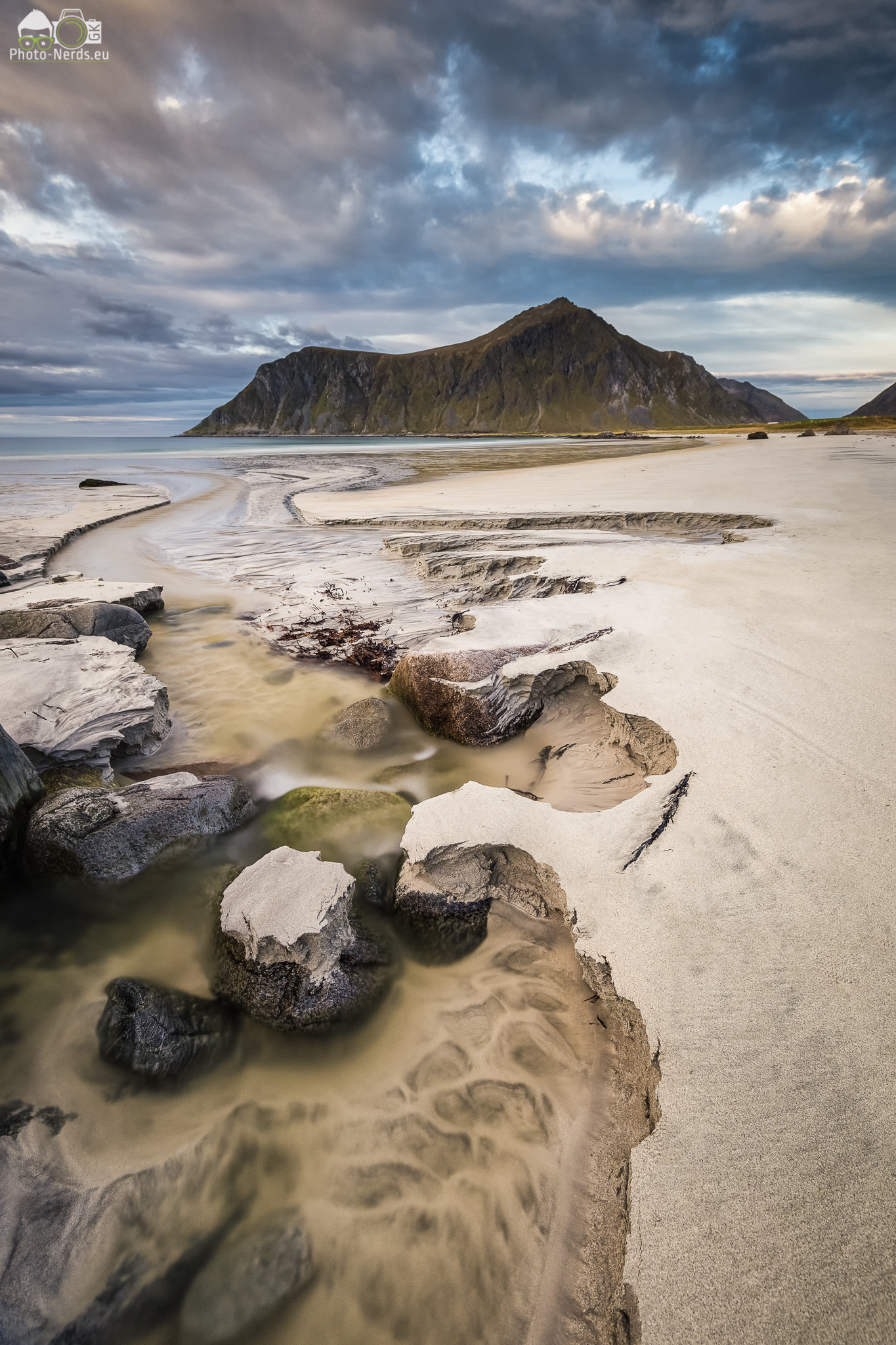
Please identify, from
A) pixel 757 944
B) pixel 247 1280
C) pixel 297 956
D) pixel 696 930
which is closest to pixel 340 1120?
pixel 247 1280

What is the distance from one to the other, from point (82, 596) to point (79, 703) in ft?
11.1

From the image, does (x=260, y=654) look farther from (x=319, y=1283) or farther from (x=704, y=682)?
(x=319, y=1283)

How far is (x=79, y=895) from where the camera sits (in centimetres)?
315

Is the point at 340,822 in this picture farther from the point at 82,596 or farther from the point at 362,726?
the point at 82,596

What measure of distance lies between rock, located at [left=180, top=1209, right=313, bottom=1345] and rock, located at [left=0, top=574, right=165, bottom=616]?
20.5 feet

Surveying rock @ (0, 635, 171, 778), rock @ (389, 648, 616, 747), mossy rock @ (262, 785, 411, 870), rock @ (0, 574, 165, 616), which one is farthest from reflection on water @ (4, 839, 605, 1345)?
rock @ (0, 574, 165, 616)

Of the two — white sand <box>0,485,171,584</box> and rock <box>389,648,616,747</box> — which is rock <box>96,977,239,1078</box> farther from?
white sand <box>0,485,171,584</box>

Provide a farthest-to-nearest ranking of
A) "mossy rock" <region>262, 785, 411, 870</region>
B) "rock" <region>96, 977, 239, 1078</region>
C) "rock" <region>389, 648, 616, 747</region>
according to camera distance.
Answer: "rock" <region>389, 648, 616, 747</region>
"mossy rock" <region>262, 785, 411, 870</region>
"rock" <region>96, 977, 239, 1078</region>

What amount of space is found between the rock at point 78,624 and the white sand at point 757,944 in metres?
4.12

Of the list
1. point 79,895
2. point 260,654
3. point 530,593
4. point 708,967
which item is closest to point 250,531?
point 260,654

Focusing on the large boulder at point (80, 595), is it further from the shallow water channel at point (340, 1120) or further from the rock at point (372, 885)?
the rock at point (372, 885)

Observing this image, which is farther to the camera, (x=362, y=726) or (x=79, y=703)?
(x=362, y=726)

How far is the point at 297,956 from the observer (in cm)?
259

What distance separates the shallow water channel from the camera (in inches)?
70.5
